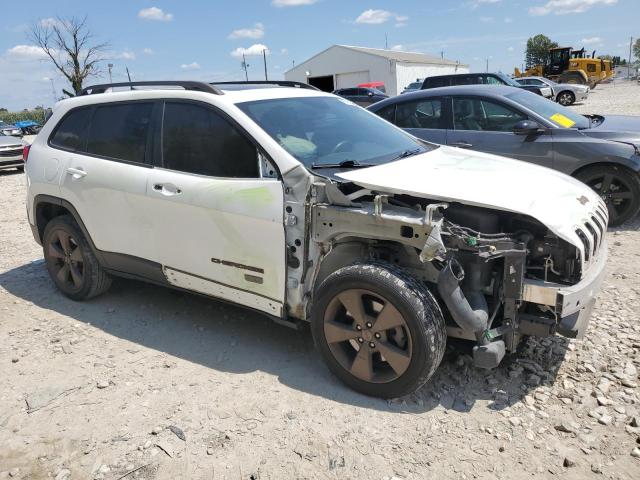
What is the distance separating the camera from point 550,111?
6637 mm

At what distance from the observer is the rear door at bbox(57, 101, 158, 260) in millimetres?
3996

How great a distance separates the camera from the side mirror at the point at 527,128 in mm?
6250

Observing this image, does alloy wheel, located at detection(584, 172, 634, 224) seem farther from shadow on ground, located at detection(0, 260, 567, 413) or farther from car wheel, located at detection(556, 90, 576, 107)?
car wheel, located at detection(556, 90, 576, 107)

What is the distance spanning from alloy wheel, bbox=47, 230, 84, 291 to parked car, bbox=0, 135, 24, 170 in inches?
456

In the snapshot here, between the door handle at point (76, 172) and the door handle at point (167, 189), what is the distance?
91 centimetres

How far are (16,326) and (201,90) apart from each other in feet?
8.69

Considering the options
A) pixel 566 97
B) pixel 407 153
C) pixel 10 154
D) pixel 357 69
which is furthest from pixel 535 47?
pixel 407 153

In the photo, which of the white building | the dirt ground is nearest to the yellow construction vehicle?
the white building

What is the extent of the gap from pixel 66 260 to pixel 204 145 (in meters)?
2.06

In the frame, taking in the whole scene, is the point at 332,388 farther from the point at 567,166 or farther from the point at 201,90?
the point at 567,166

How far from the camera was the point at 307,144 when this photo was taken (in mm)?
3494

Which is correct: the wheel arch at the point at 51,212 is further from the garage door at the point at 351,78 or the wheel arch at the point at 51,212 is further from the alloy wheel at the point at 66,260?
the garage door at the point at 351,78

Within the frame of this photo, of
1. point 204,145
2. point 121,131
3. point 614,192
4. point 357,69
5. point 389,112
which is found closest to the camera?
point 204,145

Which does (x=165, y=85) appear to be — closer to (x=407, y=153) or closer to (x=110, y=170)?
(x=110, y=170)
